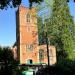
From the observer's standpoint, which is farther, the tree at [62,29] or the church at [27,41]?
the church at [27,41]

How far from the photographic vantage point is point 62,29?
7625 centimetres

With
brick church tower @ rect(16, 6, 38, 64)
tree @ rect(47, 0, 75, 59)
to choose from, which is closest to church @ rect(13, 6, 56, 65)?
brick church tower @ rect(16, 6, 38, 64)

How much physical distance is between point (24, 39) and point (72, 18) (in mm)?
14318

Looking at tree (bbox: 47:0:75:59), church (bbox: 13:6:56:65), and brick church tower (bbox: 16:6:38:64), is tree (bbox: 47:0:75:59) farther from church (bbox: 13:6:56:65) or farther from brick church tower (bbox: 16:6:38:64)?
brick church tower (bbox: 16:6:38:64)

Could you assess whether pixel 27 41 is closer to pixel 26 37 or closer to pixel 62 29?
pixel 26 37

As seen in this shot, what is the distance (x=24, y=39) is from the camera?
84.4m

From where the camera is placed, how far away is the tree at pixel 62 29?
72.8 metres

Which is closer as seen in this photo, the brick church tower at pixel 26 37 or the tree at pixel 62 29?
the tree at pixel 62 29

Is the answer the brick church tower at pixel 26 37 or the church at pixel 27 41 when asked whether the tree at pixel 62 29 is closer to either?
the church at pixel 27 41

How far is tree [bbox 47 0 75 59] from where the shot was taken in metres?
72.8

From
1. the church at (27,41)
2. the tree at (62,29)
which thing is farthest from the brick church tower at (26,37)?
the tree at (62,29)

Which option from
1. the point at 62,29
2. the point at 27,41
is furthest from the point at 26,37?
the point at 62,29

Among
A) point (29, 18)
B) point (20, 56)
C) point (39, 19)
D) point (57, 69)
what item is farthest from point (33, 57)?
point (57, 69)

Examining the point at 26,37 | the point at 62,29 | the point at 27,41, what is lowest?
the point at 27,41
